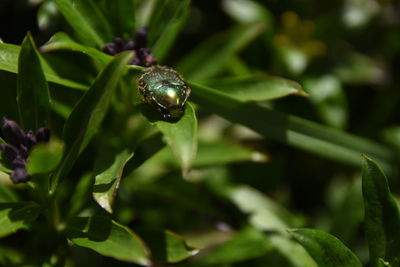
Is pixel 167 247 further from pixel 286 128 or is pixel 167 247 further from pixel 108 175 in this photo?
pixel 286 128

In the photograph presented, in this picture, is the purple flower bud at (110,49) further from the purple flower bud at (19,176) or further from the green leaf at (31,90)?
the purple flower bud at (19,176)

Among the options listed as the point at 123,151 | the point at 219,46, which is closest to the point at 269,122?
the point at 219,46

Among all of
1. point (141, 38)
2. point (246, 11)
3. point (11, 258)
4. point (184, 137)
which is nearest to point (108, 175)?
point (184, 137)

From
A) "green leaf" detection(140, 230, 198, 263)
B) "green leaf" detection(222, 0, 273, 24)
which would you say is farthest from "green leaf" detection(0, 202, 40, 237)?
"green leaf" detection(222, 0, 273, 24)

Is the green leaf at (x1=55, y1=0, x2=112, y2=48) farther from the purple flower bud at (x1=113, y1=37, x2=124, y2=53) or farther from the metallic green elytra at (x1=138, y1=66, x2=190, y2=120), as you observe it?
the metallic green elytra at (x1=138, y1=66, x2=190, y2=120)

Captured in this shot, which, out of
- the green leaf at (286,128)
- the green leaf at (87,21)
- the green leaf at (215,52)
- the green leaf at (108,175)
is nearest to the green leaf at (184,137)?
the green leaf at (108,175)
